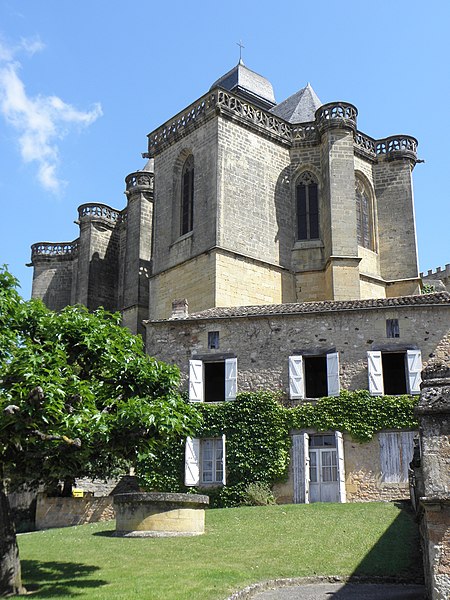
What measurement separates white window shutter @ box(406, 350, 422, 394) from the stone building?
0.04 meters

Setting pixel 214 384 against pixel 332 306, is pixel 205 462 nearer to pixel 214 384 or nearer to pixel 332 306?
pixel 214 384

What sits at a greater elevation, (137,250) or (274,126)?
(274,126)

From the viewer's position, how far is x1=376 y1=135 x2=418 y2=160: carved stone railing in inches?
1124

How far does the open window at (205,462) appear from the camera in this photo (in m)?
18.8

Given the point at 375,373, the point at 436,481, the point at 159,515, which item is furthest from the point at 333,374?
the point at 436,481

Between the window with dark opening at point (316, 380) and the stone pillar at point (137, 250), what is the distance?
1010 centimetres

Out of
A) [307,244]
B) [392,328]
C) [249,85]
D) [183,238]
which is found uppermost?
[249,85]

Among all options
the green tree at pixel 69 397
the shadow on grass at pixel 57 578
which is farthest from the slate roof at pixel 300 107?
the shadow on grass at pixel 57 578

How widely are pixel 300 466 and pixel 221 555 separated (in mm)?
7706

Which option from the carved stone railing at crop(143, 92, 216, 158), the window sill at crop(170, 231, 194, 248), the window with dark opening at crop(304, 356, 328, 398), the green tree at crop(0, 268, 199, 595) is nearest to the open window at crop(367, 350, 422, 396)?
the window with dark opening at crop(304, 356, 328, 398)

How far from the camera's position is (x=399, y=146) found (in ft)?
94.4

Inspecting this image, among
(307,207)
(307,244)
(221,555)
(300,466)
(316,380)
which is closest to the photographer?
(221,555)

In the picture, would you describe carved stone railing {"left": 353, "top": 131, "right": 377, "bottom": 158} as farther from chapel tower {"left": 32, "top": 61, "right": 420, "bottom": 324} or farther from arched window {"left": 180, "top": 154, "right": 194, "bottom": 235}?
arched window {"left": 180, "top": 154, "right": 194, "bottom": 235}

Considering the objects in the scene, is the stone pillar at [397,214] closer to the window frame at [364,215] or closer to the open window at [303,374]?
the window frame at [364,215]
